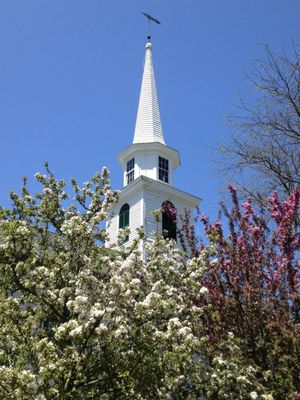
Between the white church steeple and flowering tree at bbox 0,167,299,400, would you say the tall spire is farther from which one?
flowering tree at bbox 0,167,299,400

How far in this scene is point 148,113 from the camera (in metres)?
27.8

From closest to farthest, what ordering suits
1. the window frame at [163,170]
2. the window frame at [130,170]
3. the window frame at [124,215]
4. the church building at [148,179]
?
the church building at [148,179], the window frame at [124,215], the window frame at [163,170], the window frame at [130,170]

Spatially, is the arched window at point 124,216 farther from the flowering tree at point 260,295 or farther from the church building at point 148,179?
the flowering tree at point 260,295

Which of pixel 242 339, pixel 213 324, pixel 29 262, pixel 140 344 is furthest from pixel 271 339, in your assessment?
pixel 29 262

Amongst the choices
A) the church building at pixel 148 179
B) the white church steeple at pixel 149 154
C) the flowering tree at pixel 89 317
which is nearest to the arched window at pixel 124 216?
the church building at pixel 148 179

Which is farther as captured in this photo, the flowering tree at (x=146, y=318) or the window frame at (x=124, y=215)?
the window frame at (x=124, y=215)

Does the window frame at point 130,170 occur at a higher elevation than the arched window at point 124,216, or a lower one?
higher

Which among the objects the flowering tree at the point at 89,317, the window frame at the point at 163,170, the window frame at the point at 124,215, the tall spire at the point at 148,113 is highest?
the tall spire at the point at 148,113

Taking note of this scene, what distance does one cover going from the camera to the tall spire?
2653 cm

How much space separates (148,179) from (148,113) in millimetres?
6202

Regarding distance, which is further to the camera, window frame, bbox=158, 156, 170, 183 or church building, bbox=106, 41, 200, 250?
window frame, bbox=158, 156, 170, 183

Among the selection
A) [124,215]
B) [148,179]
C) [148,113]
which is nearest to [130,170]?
[148,179]

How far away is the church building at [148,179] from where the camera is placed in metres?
22.8

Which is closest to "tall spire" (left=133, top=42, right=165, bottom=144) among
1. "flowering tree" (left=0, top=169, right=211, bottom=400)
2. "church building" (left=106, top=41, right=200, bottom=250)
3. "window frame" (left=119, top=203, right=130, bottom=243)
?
"church building" (left=106, top=41, right=200, bottom=250)
